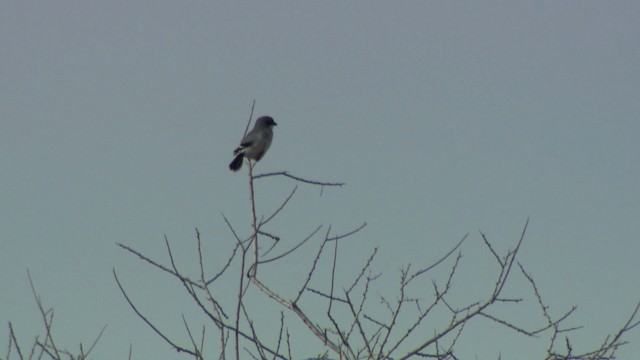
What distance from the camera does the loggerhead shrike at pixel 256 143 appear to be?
1011 centimetres

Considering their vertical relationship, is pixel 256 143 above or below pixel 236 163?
above

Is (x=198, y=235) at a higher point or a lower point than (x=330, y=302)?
higher

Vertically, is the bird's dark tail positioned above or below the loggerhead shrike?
below

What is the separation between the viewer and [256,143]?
34.6 feet

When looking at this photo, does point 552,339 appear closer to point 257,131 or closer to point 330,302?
point 330,302

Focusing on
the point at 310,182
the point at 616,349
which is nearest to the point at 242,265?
the point at 310,182

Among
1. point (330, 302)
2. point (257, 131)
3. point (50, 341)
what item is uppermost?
point (257, 131)

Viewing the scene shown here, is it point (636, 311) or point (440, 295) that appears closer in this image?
point (636, 311)

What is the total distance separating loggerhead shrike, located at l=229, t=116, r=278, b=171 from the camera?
33.2ft

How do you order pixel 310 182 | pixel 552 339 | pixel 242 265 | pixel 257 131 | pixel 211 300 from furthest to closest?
pixel 257 131, pixel 310 182, pixel 552 339, pixel 211 300, pixel 242 265

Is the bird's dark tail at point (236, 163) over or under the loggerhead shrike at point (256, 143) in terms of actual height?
under

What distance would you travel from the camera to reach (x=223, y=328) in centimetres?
394

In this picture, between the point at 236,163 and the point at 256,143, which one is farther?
the point at 256,143

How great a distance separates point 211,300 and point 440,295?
1.25 metres
